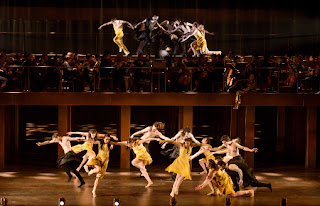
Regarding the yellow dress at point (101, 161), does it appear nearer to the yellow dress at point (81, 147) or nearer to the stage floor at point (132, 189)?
the stage floor at point (132, 189)

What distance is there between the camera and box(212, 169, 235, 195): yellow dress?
1529cm

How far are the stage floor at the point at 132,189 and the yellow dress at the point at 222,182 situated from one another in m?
0.22

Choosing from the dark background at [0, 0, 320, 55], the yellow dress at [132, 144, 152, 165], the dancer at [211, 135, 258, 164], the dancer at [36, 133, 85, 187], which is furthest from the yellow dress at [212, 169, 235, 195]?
the dark background at [0, 0, 320, 55]

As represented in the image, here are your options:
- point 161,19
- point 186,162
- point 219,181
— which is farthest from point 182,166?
point 161,19

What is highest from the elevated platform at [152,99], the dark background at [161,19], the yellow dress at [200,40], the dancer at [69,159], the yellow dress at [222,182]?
the dark background at [161,19]

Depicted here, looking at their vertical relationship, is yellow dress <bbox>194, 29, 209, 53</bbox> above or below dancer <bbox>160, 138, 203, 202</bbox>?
above

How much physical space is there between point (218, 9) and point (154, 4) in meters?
2.42

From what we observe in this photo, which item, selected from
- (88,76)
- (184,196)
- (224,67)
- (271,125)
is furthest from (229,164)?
(271,125)

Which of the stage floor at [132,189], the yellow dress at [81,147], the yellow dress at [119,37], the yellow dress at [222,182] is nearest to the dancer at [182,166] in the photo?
the stage floor at [132,189]

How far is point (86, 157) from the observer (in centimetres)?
1784

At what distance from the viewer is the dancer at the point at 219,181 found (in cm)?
1516

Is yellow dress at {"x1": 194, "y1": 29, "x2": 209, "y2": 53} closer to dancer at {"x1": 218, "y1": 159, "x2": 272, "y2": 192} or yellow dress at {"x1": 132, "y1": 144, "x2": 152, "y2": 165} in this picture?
yellow dress at {"x1": 132, "y1": 144, "x2": 152, "y2": 165}

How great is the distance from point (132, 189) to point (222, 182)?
246cm

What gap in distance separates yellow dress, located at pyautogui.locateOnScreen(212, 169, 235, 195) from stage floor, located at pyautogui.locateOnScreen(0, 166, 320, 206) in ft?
0.73
